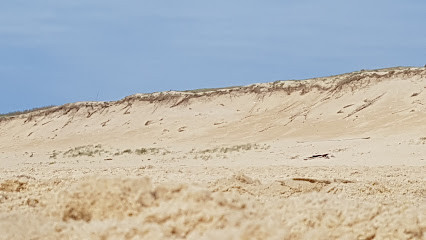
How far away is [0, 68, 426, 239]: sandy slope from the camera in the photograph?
2.96 meters

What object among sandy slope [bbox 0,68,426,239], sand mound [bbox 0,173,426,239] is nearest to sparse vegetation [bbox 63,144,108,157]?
sandy slope [bbox 0,68,426,239]

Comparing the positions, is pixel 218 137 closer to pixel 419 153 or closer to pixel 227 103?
pixel 227 103

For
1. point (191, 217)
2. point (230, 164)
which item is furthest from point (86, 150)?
point (191, 217)

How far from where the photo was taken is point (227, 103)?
131 ft

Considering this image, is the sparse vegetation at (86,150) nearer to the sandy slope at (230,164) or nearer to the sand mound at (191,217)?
the sandy slope at (230,164)

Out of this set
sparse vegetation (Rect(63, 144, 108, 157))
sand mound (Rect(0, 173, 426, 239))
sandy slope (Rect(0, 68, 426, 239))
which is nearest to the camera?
sand mound (Rect(0, 173, 426, 239))

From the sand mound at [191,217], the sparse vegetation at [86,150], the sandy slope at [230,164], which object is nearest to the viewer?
the sand mound at [191,217]

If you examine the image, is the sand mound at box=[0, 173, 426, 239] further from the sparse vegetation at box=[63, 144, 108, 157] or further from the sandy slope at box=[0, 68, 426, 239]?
the sparse vegetation at box=[63, 144, 108, 157]

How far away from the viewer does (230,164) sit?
60.6ft

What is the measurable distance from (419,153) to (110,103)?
1177 inches

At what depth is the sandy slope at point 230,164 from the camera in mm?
2961

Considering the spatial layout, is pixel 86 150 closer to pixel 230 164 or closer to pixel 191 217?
pixel 230 164

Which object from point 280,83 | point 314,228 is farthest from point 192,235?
point 280,83

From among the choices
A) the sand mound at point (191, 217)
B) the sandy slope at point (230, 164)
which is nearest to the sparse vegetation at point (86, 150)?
the sandy slope at point (230, 164)
